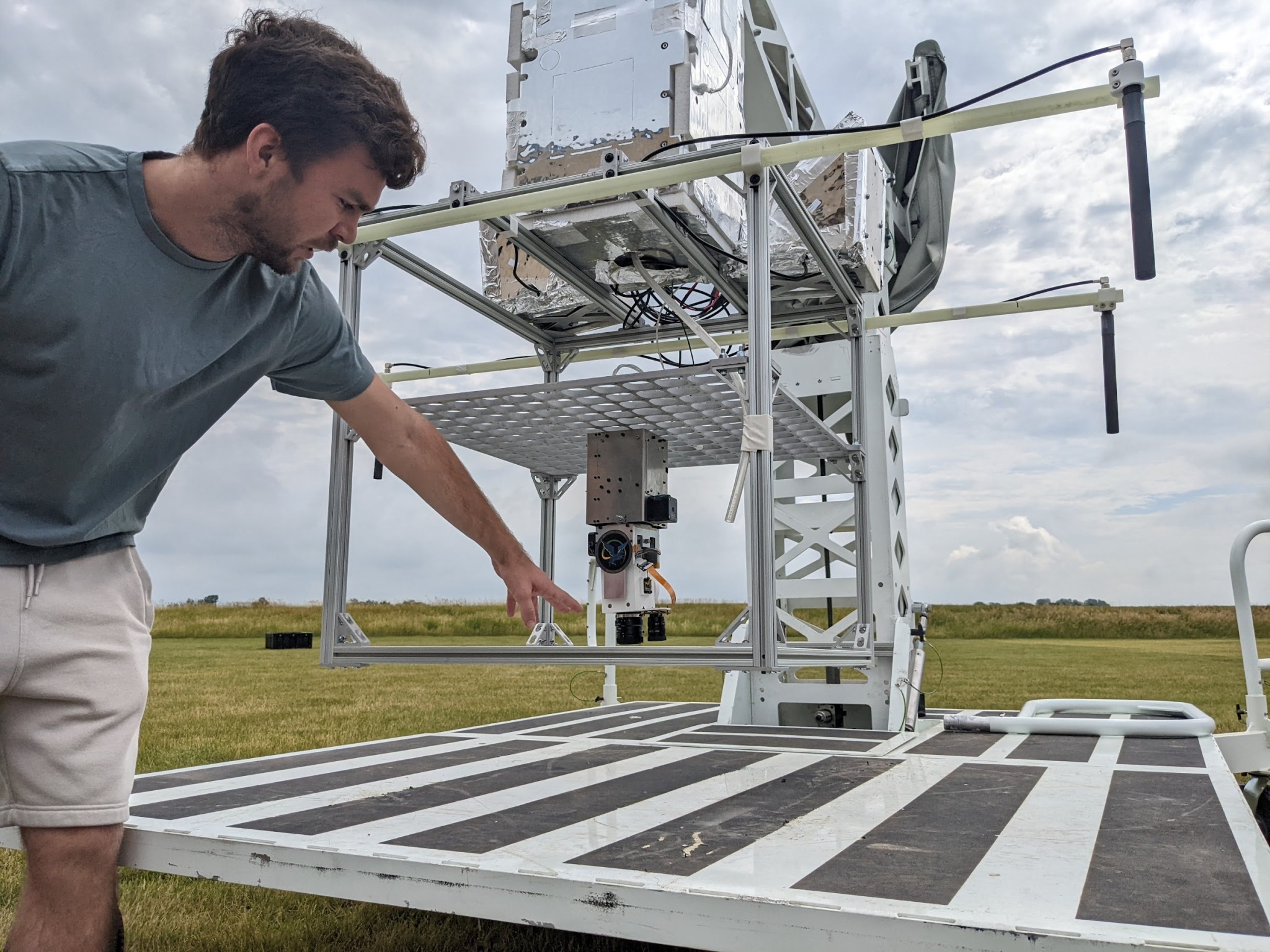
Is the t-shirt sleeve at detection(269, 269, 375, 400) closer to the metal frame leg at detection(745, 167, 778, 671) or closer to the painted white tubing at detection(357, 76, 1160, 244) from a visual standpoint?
the painted white tubing at detection(357, 76, 1160, 244)

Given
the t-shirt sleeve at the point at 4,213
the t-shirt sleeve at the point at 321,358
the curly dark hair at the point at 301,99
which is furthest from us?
the t-shirt sleeve at the point at 321,358

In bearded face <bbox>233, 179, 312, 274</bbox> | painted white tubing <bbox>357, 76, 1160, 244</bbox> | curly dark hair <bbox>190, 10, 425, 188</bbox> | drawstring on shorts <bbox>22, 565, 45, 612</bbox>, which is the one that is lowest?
drawstring on shorts <bbox>22, 565, 45, 612</bbox>

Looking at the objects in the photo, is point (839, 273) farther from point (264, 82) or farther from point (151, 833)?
point (151, 833)

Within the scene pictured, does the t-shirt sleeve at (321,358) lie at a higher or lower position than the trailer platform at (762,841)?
higher

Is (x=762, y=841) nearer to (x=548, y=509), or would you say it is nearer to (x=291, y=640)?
(x=548, y=509)

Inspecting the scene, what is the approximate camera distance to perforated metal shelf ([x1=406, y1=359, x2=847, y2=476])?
2.75m

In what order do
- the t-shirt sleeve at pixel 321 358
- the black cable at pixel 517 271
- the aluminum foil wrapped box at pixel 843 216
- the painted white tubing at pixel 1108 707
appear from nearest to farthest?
the t-shirt sleeve at pixel 321 358 → the painted white tubing at pixel 1108 707 → the aluminum foil wrapped box at pixel 843 216 → the black cable at pixel 517 271

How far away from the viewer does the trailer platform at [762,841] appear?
1.25 m

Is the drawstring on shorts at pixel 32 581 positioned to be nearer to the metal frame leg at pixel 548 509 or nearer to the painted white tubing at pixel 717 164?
the painted white tubing at pixel 717 164

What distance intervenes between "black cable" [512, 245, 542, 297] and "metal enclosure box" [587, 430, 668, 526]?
47.4 inches

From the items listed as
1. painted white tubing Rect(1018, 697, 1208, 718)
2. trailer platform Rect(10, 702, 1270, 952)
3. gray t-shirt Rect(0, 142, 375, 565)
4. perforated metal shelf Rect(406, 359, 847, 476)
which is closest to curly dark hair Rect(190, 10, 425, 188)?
gray t-shirt Rect(0, 142, 375, 565)

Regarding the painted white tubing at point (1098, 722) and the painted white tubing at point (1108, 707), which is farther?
the painted white tubing at point (1108, 707)

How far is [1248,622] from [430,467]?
9.80 ft

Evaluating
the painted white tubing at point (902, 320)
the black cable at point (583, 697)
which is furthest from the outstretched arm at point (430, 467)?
the black cable at point (583, 697)
